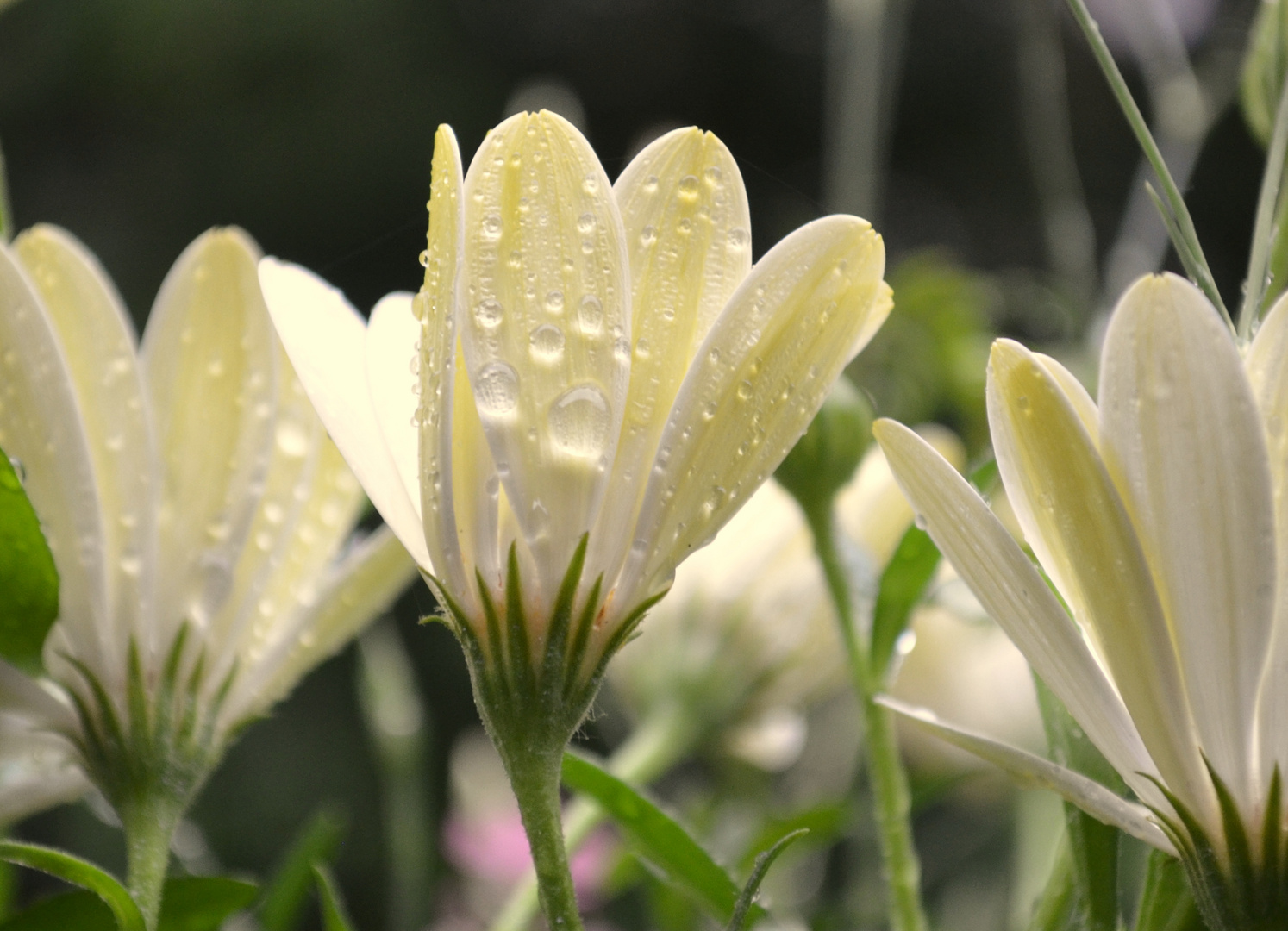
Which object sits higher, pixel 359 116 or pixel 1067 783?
pixel 359 116

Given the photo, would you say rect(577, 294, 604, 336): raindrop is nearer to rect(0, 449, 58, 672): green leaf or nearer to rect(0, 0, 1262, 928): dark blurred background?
rect(0, 449, 58, 672): green leaf

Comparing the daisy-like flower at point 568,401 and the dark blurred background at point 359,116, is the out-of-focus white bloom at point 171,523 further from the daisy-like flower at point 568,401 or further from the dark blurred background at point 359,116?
the dark blurred background at point 359,116

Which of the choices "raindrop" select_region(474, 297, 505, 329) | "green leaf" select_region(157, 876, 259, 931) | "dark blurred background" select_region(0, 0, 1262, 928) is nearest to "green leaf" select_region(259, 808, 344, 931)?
"green leaf" select_region(157, 876, 259, 931)

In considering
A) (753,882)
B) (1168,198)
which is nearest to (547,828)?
(753,882)

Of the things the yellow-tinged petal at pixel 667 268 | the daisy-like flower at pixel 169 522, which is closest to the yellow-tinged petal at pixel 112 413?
the daisy-like flower at pixel 169 522

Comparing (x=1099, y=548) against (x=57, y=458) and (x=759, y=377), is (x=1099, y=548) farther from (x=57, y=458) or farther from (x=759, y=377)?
(x=57, y=458)
